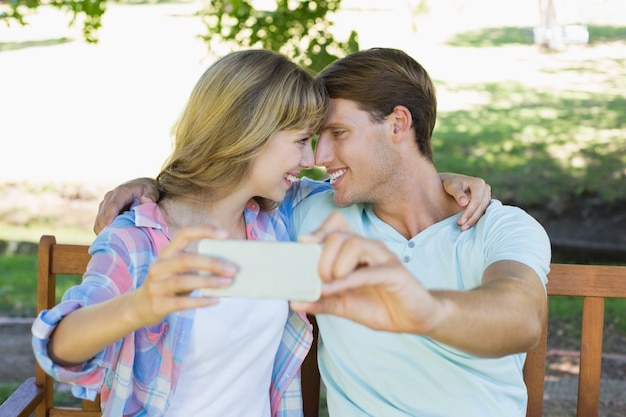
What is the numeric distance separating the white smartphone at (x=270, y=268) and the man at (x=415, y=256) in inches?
11.7

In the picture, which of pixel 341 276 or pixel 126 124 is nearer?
pixel 341 276

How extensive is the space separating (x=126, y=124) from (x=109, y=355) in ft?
30.8

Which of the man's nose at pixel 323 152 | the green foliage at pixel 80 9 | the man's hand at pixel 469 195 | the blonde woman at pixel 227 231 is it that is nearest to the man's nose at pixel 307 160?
the blonde woman at pixel 227 231

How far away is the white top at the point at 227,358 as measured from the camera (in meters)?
2.32

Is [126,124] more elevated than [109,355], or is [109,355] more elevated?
[109,355]

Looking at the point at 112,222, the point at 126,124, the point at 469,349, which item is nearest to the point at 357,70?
the point at 112,222

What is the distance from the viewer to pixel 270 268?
53.8 inches

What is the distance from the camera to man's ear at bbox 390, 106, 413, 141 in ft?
9.17

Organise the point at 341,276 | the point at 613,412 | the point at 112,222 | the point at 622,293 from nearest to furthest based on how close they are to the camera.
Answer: the point at 341,276, the point at 112,222, the point at 622,293, the point at 613,412

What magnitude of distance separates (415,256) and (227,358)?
0.66m

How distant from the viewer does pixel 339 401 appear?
101 inches

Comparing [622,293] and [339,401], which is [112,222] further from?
[622,293]

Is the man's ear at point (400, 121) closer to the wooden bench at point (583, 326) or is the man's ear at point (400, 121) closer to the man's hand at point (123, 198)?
the wooden bench at point (583, 326)

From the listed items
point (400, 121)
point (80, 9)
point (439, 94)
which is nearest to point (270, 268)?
point (400, 121)
